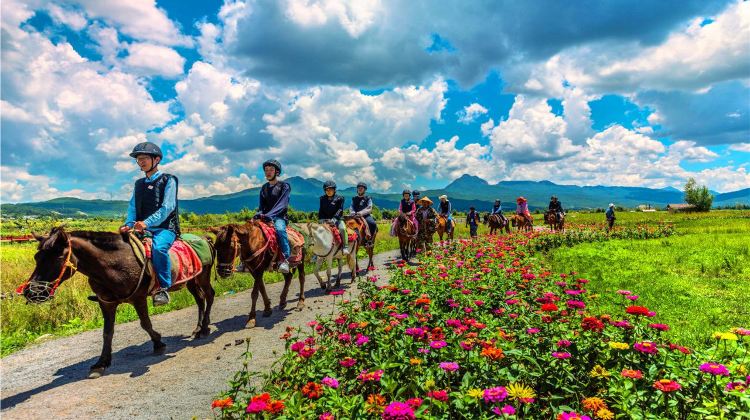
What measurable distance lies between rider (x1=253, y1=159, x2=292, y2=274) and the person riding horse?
24.6 feet

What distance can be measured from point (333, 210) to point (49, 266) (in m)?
7.69

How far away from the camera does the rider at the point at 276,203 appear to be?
9156 mm

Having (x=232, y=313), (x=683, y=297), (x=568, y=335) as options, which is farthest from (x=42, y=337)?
(x=683, y=297)

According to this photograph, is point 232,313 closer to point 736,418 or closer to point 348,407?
point 348,407

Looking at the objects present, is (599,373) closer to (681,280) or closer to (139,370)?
(139,370)

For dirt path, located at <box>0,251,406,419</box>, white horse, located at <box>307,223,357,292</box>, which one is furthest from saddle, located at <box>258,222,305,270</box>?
dirt path, located at <box>0,251,406,419</box>

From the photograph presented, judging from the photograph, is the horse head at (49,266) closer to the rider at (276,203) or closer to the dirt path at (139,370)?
the dirt path at (139,370)

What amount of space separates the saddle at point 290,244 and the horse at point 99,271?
270cm

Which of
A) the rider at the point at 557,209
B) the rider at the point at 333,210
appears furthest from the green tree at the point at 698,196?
the rider at the point at 333,210

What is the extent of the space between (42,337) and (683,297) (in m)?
14.6

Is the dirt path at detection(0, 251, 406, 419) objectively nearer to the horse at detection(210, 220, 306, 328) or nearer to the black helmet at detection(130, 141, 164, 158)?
the horse at detection(210, 220, 306, 328)

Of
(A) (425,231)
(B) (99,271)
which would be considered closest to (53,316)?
(B) (99,271)

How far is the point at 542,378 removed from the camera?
3506 mm

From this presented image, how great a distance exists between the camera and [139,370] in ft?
20.2
